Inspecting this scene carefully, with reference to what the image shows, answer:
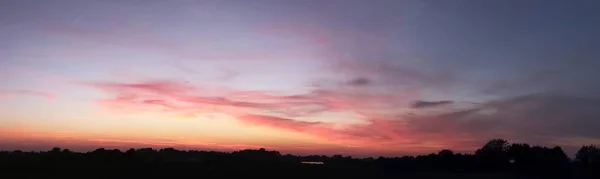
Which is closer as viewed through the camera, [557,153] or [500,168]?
[500,168]

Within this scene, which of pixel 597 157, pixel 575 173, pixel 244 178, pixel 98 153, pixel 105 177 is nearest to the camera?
pixel 105 177

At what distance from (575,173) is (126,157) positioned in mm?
63256

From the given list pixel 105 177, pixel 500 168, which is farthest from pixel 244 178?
pixel 500 168

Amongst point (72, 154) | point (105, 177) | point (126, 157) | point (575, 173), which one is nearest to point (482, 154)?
point (575, 173)

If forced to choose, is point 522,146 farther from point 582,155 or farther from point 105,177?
point 105,177

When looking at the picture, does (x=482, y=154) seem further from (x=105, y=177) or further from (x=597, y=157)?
(x=105, y=177)

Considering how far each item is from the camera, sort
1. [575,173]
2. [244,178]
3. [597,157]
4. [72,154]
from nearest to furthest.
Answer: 1. [244,178]
2. [575,173]
3. [72,154]
4. [597,157]

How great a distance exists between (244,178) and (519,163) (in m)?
55.9

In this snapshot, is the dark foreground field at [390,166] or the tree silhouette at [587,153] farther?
the tree silhouette at [587,153]

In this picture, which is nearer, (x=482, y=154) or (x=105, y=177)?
(x=105, y=177)

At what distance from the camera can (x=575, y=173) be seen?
76375 mm

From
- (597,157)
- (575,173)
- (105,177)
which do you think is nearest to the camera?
(105,177)

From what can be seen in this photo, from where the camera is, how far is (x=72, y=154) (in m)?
89.4

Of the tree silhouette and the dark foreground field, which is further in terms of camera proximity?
the tree silhouette
